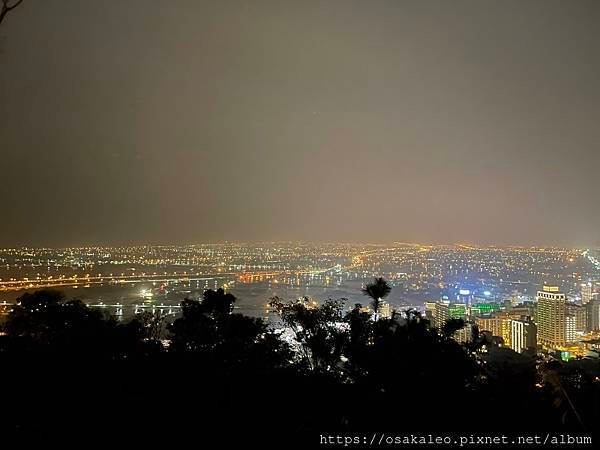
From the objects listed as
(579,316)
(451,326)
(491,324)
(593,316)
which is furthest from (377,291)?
(593,316)

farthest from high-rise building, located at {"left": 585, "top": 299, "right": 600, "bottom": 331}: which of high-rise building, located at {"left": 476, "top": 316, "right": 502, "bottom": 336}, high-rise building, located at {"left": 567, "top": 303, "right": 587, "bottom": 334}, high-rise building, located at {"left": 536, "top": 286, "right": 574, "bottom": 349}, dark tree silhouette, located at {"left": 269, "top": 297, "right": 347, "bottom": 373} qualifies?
dark tree silhouette, located at {"left": 269, "top": 297, "right": 347, "bottom": 373}

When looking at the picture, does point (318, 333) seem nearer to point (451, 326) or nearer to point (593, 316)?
point (451, 326)

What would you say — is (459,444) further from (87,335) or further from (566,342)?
(566,342)

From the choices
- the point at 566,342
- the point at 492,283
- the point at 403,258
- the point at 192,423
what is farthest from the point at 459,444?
the point at 403,258

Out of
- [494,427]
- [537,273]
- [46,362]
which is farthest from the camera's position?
[537,273]

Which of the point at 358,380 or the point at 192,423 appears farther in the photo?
the point at 358,380
